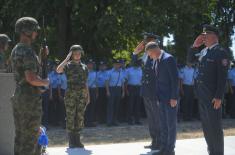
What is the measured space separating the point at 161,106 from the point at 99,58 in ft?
Result: 42.6

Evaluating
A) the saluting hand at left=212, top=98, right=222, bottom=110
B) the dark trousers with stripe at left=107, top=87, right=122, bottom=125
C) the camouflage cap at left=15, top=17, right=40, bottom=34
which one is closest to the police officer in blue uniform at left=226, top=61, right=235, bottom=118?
the dark trousers with stripe at left=107, top=87, right=122, bottom=125

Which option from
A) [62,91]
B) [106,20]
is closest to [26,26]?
[62,91]

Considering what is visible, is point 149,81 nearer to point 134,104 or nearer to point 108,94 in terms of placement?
point 108,94

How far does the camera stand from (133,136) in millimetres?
12156

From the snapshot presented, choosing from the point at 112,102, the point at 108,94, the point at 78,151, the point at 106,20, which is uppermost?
the point at 106,20

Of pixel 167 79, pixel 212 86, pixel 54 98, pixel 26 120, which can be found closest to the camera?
pixel 26 120

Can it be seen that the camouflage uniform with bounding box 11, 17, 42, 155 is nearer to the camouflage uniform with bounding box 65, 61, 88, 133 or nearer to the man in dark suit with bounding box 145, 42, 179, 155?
the man in dark suit with bounding box 145, 42, 179, 155

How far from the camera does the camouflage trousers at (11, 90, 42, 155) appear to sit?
6.11 meters

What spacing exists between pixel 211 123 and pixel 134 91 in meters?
7.88

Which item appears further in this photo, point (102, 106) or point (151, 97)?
point (102, 106)

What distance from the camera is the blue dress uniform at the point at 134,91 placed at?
49.3ft

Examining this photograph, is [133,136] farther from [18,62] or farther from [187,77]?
[18,62]

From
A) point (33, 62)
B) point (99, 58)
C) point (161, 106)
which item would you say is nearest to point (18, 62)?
point (33, 62)

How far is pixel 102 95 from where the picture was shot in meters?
15.3
